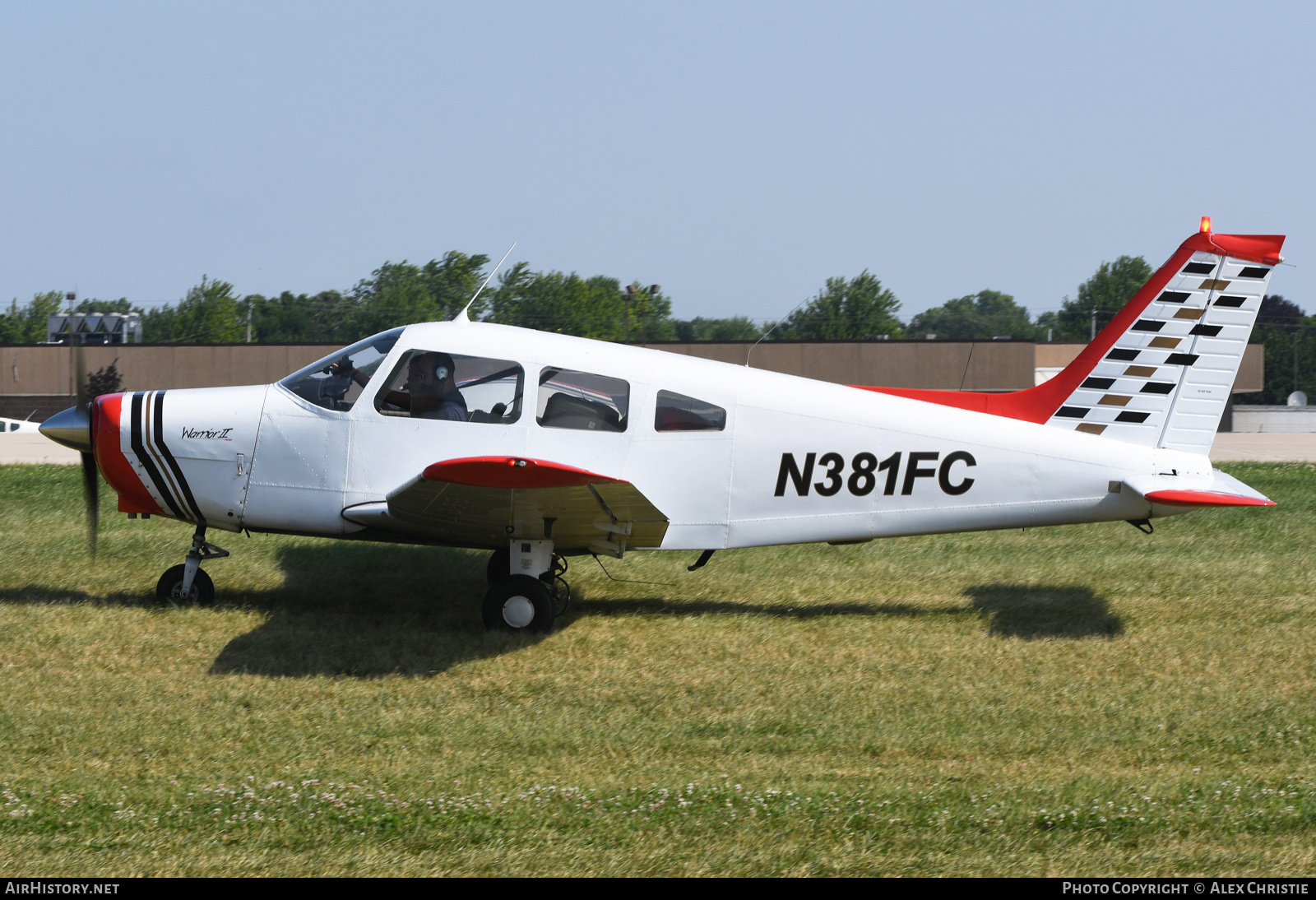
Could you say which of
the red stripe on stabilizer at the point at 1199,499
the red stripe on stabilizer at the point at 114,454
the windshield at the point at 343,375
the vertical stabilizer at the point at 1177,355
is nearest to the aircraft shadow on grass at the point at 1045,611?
the red stripe on stabilizer at the point at 1199,499

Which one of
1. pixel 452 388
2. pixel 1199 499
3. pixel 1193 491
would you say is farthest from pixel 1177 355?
pixel 452 388

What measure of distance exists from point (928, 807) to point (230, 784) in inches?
129

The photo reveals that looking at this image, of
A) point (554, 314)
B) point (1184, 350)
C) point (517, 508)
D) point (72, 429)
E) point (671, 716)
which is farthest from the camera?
point (554, 314)

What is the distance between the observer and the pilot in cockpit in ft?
24.9

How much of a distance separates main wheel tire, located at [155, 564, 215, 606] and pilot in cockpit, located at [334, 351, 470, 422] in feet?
7.05

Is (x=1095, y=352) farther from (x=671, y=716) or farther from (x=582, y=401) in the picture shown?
(x=671, y=716)

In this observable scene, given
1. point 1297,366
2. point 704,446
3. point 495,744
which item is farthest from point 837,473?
point 1297,366

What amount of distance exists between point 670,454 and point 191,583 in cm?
390

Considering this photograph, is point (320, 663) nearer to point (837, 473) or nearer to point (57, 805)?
point (57, 805)

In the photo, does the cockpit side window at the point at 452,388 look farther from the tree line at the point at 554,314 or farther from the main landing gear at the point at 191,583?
the tree line at the point at 554,314

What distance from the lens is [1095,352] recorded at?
27.0 feet

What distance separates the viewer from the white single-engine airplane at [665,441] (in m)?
7.61

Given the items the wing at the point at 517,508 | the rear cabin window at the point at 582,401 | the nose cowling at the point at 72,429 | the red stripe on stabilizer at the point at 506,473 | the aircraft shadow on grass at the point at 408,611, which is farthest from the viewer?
the nose cowling at the point at 72,429

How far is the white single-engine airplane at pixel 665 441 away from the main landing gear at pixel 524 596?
2 cm
